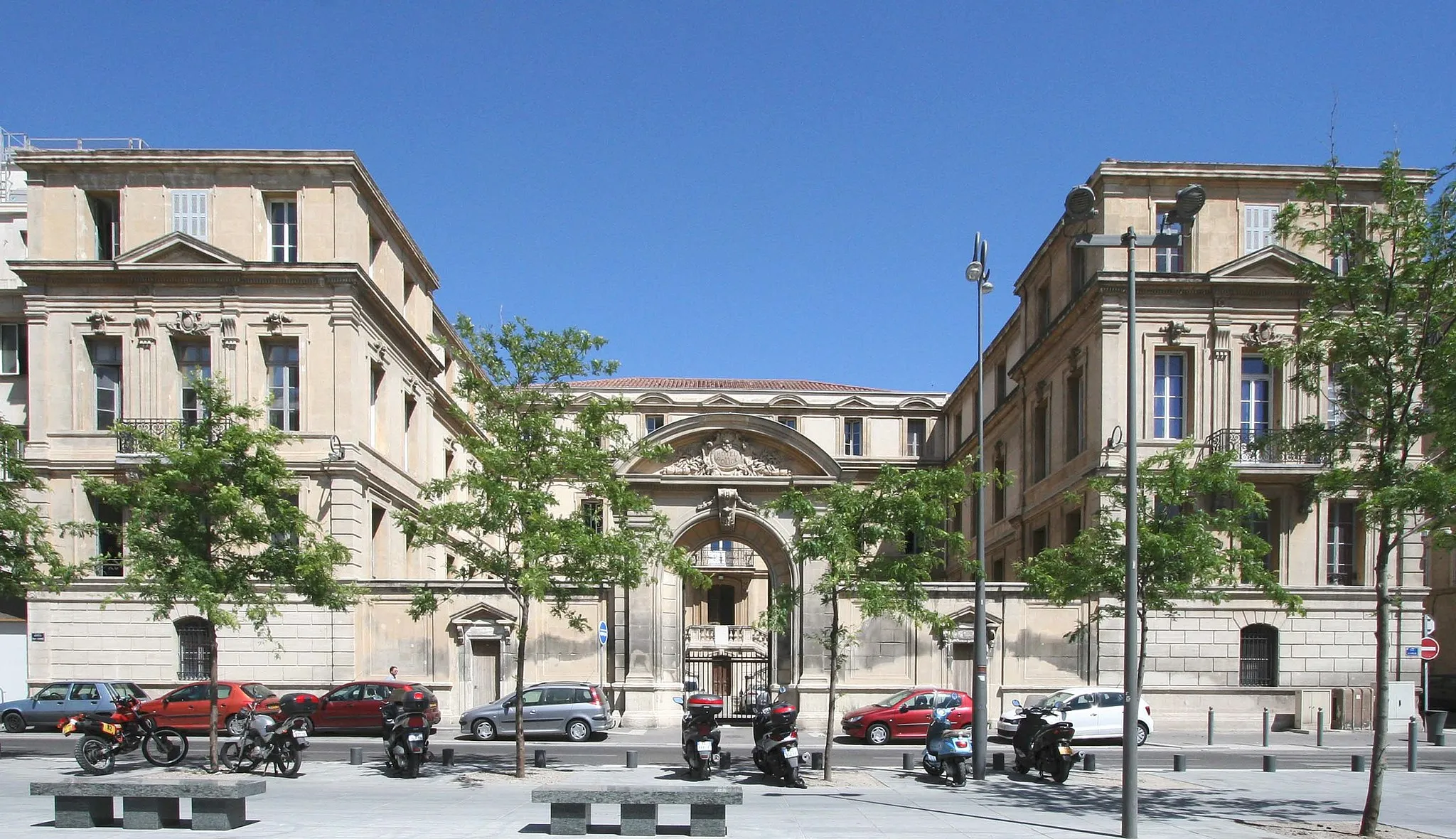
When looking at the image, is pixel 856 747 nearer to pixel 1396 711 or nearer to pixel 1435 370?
pixel 1396 711

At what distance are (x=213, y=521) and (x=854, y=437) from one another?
48293 mm

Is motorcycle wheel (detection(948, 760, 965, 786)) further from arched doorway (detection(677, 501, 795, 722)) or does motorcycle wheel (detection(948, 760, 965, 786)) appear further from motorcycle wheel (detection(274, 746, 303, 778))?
motorcycle wheel (detection(274, 746, 303, 778))

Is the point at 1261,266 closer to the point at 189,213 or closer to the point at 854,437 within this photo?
the point at 189,213

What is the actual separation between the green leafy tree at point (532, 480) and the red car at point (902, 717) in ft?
27.4

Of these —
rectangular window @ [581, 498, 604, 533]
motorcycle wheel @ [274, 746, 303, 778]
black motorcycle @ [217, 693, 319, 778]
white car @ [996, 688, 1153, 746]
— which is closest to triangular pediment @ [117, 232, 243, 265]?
rectangular window @ [581, 498, 604, 533]

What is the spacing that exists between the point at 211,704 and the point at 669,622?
1347 centimetres

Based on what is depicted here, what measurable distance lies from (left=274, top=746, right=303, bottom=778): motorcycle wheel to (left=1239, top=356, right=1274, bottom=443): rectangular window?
25.8m

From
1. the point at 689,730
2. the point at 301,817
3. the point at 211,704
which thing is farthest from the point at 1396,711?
the point at 211,704

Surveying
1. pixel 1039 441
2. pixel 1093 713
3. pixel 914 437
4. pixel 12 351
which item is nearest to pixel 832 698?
pixel 1093 713

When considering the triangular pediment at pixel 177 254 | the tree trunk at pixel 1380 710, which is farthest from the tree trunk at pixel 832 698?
the triangular pediment at pixel 177 254

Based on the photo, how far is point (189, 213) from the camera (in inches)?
1253

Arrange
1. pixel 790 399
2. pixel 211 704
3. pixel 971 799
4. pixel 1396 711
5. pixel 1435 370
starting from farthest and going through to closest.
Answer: pixel 790 399 → pixel 1396 711 → pixel 211 704 → pixel 971 799 → pixel 1435 370

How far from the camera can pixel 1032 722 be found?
19.8 m

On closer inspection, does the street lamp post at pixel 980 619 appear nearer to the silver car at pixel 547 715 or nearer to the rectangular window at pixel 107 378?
the silver car at pixel 547 715
